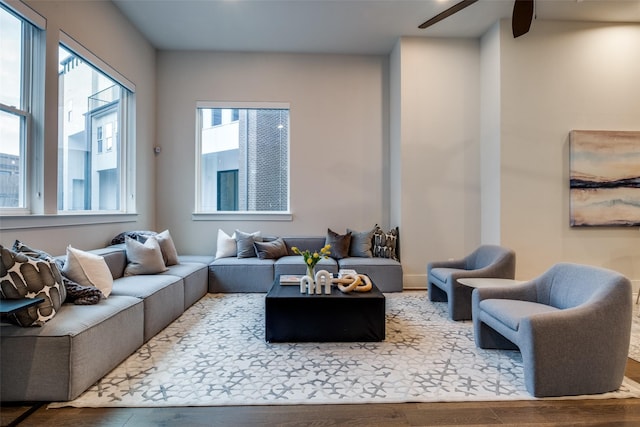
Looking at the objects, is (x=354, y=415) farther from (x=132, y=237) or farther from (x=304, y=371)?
(x=132, y=237)

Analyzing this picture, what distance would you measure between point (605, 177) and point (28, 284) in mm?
6198

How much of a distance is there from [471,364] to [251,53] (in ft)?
17.4

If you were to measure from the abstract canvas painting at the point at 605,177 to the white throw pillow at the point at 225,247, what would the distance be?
4.86 metres

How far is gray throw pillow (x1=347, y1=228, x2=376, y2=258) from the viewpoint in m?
5.02

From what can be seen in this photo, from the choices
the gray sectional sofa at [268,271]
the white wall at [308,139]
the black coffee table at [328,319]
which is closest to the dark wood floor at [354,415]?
the black coffee table at [328,319]

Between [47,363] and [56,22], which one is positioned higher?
[56,22]

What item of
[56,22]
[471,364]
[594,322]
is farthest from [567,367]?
[56,22]

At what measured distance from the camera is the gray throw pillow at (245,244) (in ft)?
16.1

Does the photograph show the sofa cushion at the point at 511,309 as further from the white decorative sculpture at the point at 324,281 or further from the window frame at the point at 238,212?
the window frame at the point at 238,212

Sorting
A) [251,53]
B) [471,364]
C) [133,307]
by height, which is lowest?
[471,364]

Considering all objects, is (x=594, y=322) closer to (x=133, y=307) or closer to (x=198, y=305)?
(x=133, y=307)

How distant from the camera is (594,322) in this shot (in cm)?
208

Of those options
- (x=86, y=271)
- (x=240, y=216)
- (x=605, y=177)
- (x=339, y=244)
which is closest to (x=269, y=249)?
(x=240, y=216)

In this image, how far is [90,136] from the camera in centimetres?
392
